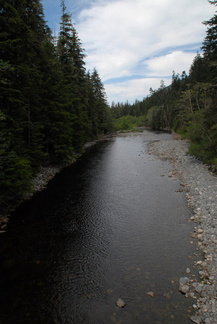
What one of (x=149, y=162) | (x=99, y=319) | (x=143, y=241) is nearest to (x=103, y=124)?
(x=149, y=162)

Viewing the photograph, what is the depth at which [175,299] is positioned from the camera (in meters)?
6.04

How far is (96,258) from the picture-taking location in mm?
8102

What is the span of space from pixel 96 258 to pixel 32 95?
40.5 ft

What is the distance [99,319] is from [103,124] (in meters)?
51.9

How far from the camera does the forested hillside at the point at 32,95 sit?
10773mm

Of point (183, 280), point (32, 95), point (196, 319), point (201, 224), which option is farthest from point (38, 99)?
point (196, 319)

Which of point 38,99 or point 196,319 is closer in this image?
point 196,319

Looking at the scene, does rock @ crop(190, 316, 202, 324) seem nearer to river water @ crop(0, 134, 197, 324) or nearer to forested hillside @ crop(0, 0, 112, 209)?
river water @ crop(0, 134, 197, 324)

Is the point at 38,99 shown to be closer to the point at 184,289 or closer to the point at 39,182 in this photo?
the point at 39,182

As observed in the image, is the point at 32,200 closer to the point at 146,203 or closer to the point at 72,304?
the point at 146,203

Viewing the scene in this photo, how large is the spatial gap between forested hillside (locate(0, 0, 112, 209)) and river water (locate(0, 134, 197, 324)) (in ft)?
9.18

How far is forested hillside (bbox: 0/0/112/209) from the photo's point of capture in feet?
35.3

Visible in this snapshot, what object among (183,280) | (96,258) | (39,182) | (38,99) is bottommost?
(96,258)


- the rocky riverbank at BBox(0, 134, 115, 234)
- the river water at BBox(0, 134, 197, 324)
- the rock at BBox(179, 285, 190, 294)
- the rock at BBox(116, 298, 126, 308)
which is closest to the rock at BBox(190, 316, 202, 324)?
the river water at BBox(0, 134, 197, 324)
